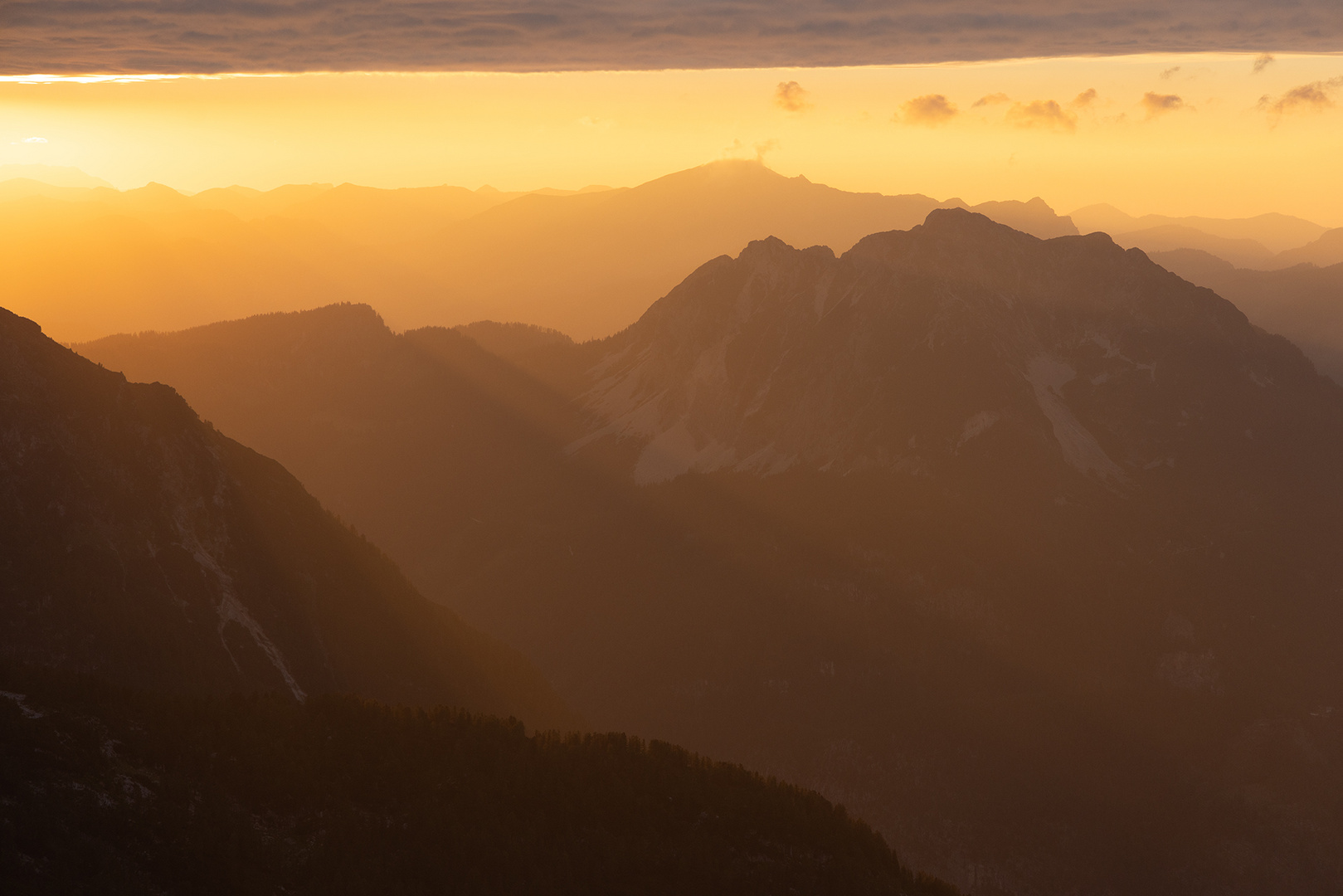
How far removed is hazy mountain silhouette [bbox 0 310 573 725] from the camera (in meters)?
111

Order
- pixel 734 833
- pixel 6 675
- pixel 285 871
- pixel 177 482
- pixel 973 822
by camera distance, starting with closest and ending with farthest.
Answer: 1. pixel 285 871
2. pixel 6 675
3. pixel 734 833
4. pixel 177 482
5. pixel 973 822

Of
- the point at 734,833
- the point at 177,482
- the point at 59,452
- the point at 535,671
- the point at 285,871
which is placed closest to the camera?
the point at 285,871

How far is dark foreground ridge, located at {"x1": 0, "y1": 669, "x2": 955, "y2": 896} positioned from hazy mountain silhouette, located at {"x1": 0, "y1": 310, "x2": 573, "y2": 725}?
67.6ft

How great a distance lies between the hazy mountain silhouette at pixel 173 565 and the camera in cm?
11088

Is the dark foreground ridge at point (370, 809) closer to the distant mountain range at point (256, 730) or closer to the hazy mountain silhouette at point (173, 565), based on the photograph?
the distant mountain range at point (256, 730)

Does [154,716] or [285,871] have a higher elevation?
[154,716]

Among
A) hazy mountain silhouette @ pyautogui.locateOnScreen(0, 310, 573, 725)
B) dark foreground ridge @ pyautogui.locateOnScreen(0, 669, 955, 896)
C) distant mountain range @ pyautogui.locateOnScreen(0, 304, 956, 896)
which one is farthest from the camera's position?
hazy mountain silhouette @ pyautogui.locateOnScreen(0, 310, 573, 725)

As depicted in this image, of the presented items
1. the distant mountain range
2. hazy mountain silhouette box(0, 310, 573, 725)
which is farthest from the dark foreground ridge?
hazy mountain silhouette box(0, 310, 573, 725)

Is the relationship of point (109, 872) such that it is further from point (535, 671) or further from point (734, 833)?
point (535, 671)

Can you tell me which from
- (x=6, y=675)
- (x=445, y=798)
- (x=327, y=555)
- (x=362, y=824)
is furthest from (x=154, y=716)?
(x=327, y=555)

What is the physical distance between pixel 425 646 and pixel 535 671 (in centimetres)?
3065

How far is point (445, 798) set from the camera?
307 ft

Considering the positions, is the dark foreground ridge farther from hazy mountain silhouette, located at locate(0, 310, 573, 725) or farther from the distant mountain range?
hazy mountain silhouette, located at locate(0, 310, 573, 725)

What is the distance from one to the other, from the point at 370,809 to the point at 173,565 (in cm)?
5111
